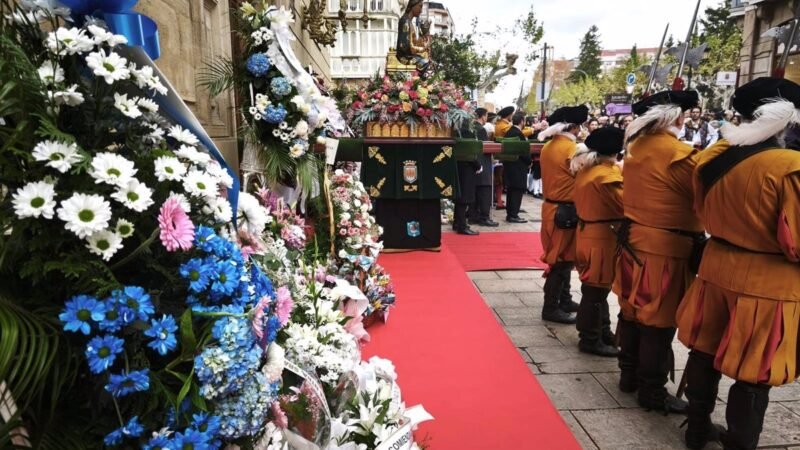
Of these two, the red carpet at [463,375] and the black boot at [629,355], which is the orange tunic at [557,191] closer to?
the red carpet at [463,375]

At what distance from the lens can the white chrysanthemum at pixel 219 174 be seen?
1.35 m

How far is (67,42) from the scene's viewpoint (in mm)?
1076

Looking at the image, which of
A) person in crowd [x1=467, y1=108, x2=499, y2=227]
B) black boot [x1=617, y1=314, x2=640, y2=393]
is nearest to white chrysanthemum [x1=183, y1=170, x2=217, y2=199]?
black boot [x1=617, y1=314, x2=640, y2=393]

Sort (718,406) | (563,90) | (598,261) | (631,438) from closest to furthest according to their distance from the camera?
(631,438) < (718,406) < (598,261) < (563,90)

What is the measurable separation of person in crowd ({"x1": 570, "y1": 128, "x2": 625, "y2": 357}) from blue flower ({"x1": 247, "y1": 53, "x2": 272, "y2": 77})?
8.53 ft

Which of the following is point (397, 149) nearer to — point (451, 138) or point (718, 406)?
point (451, 138)

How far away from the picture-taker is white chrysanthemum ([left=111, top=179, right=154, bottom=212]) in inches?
40.0

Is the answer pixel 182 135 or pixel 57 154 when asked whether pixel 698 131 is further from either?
pixel 57 154

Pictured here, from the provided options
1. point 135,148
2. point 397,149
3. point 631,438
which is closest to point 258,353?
point 135,148

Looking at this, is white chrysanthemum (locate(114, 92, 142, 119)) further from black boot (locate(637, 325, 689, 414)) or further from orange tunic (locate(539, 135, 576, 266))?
orange tunic (locate(539, 135, 576, 266))

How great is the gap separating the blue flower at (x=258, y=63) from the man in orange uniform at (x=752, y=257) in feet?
7.99

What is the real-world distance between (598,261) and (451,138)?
284 cm

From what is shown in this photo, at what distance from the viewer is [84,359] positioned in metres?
1.01

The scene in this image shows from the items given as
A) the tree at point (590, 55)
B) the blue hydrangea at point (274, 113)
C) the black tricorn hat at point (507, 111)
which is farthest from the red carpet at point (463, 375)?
the tree at point (590, 55)
